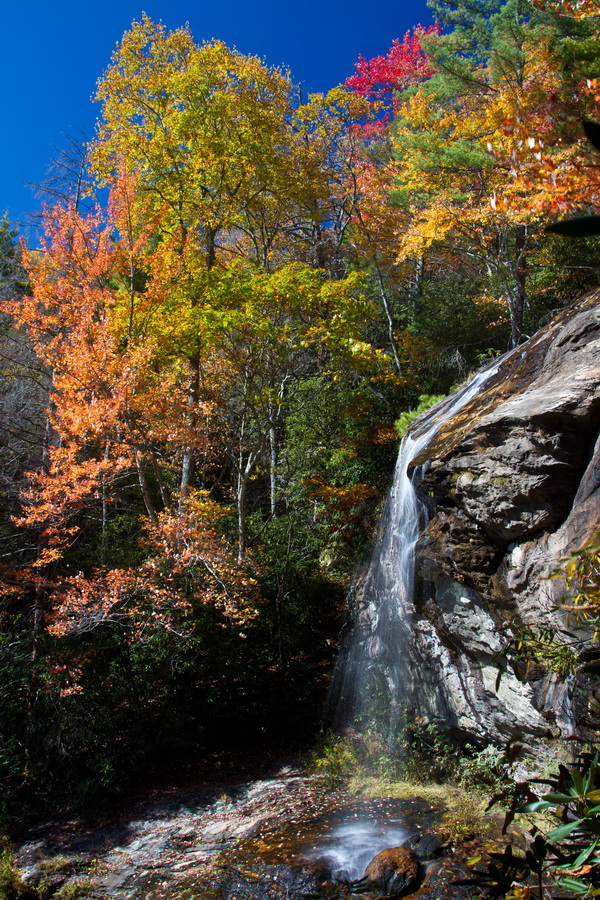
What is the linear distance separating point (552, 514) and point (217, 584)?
16.7 feet

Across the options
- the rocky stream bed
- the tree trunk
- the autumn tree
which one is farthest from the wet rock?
the autumn tree

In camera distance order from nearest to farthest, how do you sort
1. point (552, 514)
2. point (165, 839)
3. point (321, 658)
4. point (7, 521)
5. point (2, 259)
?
point (552, 514) → point (165, 839) → point (7, 521) → point (321, 658) → point (2, 259)

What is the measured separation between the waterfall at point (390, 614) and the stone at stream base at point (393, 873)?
2941 millimetres

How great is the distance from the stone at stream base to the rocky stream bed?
7cm

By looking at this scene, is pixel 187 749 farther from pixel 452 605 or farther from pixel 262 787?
pixel 452 605

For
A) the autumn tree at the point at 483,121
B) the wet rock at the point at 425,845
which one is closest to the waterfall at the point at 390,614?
the wet rock at the point at 425,845

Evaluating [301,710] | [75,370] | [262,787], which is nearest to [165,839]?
[262,787]

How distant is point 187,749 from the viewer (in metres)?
8.30

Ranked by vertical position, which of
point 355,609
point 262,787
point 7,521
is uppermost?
point 7,521

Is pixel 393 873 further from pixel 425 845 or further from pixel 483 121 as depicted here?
pixel 483 121

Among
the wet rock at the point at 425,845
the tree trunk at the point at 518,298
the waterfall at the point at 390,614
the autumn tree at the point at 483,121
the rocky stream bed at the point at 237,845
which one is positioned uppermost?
the autumn tree at the point at 483,121

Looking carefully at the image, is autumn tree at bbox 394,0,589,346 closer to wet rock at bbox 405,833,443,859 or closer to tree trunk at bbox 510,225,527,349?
tree trunk at bbox 510,225,527,349

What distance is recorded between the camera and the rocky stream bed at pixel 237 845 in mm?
5387

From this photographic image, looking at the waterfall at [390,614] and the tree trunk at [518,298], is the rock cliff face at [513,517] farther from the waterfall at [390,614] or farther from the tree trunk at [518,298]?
the tree trunk at [518,298]
